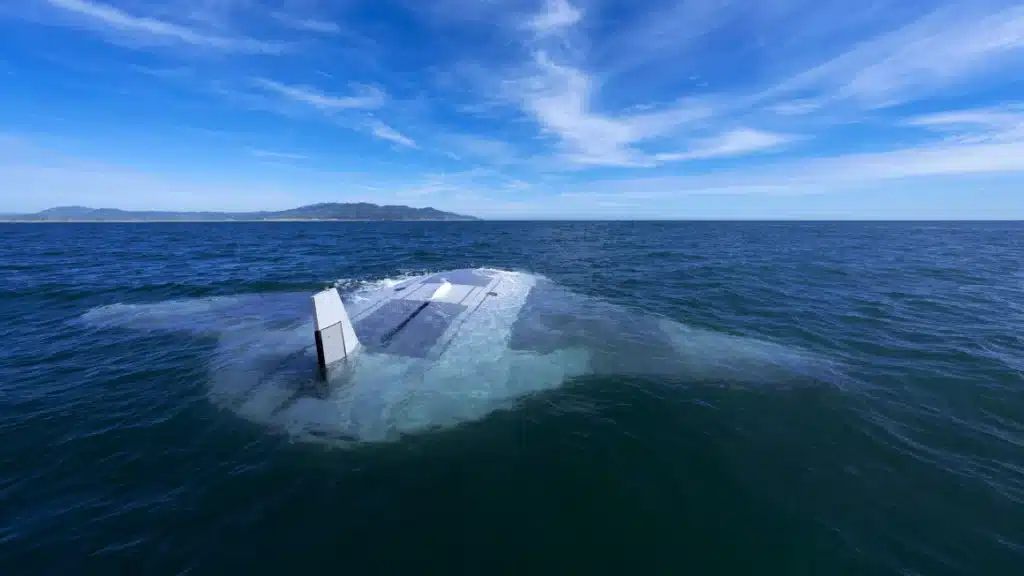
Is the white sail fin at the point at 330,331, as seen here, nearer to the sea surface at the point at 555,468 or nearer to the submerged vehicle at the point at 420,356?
the submerged vehicle at the point at 420,356

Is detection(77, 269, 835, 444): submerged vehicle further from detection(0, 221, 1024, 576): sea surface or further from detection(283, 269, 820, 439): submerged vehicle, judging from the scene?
detection(0, 221, 1024, 576): sea surface

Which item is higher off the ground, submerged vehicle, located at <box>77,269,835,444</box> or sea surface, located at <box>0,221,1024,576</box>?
submerged vehicle, located at <box>77,269,835,444</box>

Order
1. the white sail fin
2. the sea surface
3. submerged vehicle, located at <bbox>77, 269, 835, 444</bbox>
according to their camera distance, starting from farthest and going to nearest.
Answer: the white sail fin
submerged vehicle, located at <bbox>77, 269, 835, 444</bbox>
the sea surface

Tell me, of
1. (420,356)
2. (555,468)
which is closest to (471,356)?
(420,356)

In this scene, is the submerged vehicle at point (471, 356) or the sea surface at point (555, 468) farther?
the submerged vehicle at point (471, 356)

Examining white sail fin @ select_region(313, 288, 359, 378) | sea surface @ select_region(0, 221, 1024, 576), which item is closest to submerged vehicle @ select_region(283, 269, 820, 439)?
white sail fin @ select_region(313, 288, 359, 378)

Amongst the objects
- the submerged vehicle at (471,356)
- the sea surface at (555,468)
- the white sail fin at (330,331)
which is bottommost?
the sea surface at (555,468)

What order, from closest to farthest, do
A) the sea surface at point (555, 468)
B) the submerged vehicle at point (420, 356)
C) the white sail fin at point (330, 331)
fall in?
1. the sea surface at point (555, 468)
2. the submerged vehicle at point (420, 356)
3. the white sail fin at point (330, 331)

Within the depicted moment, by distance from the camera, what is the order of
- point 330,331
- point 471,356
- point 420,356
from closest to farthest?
1. point 330,331
2. point 420,356
3. point 471,356

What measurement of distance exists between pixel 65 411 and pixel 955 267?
6362 cm

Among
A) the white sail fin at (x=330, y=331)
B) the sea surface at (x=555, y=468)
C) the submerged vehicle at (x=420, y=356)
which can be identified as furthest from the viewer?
the white sail fin at (x=330, y=331)

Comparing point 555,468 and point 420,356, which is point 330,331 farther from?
point 555,468

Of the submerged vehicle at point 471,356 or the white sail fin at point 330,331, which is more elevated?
the white sail fin at point 330,331

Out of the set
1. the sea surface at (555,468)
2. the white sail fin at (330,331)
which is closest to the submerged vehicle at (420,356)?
→ the white sail fin at (330,331)
